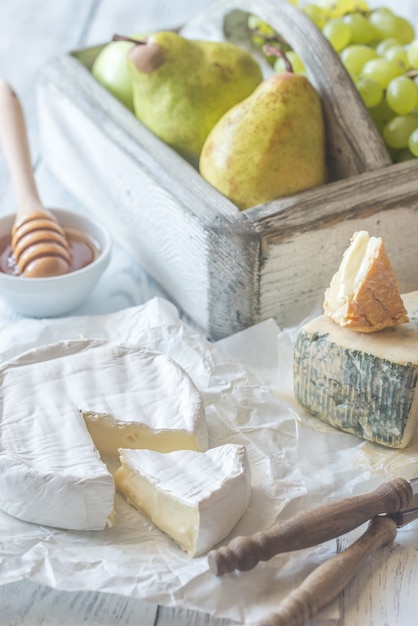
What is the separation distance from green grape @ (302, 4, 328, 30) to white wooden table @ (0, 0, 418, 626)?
454 mm

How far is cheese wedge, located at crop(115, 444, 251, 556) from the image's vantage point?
0.92 metres

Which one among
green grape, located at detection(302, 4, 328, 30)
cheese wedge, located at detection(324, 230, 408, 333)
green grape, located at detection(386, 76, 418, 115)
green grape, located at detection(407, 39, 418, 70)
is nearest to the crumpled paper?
cheese wedge, located at detection(324, 230, 408, 333)

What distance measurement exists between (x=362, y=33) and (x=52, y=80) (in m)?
0.53

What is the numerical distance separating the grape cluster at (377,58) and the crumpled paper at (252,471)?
38 cm

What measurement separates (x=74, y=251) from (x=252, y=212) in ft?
1.07

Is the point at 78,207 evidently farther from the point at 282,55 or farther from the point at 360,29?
the point at 360,29

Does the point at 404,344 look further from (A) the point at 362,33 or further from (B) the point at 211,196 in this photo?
(A) the point at 362,33

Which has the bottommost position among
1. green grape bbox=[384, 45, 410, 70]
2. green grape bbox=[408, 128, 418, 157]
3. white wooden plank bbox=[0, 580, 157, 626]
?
white wooden plank bbox=[0, 580, 157, 626]

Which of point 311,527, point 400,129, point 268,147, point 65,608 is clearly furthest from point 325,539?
point 400,129

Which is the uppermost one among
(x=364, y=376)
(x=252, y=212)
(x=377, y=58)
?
(x=377, y=58)

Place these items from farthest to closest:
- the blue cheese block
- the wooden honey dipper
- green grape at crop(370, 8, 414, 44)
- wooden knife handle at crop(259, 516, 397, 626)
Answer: green grape at crop(370, 8, 414, 44), the wooden honey dipper, the blue cheese block, wooden knife handle at crop(259, 516, 397, 626)

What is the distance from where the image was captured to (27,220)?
53.4 inches

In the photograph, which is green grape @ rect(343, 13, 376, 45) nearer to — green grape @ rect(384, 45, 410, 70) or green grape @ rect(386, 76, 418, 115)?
green grape @ rect(384, 45, 410, 70)

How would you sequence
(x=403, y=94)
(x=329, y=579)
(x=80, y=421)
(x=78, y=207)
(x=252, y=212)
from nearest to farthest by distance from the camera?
(x=329, y=579)
(x=80, y=421)
(x=252, y=212)
(x=403, y=94)
(x=78, y=207)
